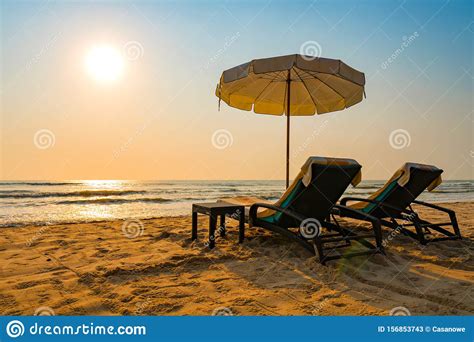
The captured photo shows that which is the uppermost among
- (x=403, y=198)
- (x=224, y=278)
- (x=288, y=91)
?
(x=288, y=91)

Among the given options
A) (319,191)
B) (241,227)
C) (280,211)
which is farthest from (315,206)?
(241,227)

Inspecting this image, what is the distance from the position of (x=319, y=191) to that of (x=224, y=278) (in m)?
1.51

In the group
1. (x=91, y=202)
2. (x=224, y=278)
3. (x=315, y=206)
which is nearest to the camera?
(x=224, y=278)

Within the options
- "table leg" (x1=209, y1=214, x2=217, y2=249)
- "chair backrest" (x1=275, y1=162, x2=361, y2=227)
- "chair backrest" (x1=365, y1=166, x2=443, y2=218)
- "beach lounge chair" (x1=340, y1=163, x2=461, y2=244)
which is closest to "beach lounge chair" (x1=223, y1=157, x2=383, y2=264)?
"chair backrest" (x1=275, y1=162, x2=361, y2=227)

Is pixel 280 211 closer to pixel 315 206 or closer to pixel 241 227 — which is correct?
pixel 315 206

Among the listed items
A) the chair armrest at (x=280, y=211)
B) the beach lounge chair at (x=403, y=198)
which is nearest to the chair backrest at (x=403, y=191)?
the beach lounge chair at (x=403, y=198)

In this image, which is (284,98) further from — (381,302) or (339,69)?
(381,302)

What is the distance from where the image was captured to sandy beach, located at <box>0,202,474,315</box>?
2.36 metres

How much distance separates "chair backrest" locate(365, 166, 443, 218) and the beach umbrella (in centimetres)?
157

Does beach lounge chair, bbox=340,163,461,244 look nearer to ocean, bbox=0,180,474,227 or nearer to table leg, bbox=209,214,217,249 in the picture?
table leg, bbox=209,214,217,249

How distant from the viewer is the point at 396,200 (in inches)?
191

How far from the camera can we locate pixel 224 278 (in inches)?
118

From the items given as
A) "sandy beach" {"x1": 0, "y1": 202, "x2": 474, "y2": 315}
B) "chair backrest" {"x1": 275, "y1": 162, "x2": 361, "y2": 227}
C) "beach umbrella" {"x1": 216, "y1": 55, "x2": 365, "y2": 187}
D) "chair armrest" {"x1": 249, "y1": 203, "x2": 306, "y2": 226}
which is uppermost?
"beach umbrella" {"x1": 216, "y1": 55, "x2": 365, "y2": 187}

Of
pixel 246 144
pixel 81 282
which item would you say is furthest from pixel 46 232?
pixel 246 144
